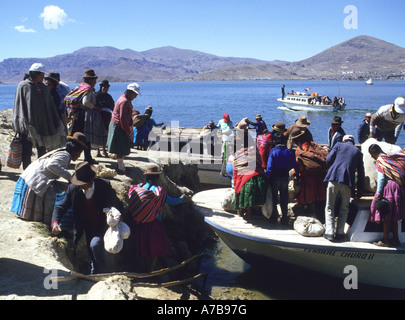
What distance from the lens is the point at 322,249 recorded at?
257 inches

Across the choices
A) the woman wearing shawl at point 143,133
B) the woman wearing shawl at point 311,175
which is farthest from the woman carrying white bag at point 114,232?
the woman wearing shawl at point 143,133

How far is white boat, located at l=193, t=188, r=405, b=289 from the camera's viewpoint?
21.4 ft

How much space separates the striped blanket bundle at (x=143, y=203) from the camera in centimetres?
579

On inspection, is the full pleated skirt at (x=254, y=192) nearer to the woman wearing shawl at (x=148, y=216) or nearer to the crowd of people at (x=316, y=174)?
the crowd of people at (x=316, y=174)

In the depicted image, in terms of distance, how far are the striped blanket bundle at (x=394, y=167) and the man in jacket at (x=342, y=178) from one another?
1.19ft

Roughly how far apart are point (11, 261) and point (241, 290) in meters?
4.58

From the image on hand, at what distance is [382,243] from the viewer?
6469 millimetres

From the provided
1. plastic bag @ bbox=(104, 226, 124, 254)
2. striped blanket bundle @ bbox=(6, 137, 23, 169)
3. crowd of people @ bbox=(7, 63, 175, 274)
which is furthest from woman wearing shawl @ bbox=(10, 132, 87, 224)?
striped blanket bundle @ bbox=(6, 137, 23, 169)

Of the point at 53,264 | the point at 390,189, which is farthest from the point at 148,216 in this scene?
A: the point at 390,189

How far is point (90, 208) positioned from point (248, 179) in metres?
2.82

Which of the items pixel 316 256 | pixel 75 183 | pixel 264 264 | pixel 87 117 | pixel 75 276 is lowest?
pixel 264 264
